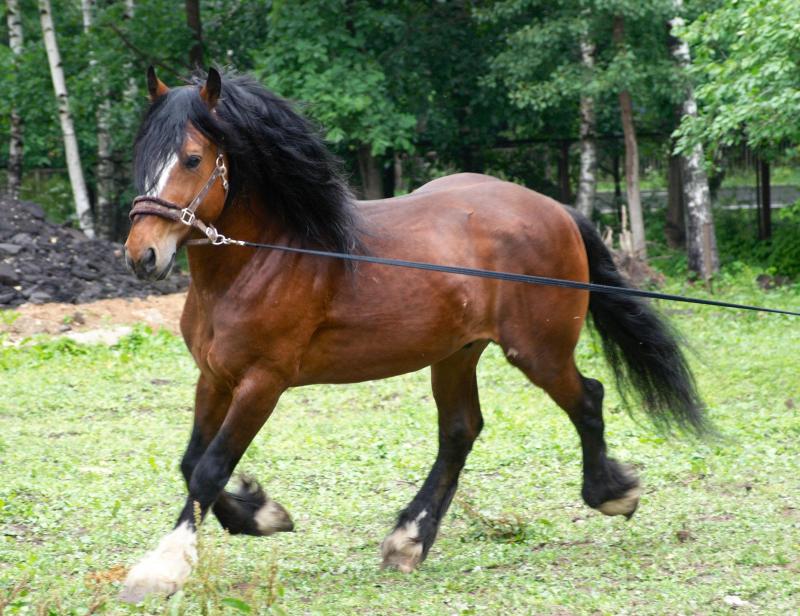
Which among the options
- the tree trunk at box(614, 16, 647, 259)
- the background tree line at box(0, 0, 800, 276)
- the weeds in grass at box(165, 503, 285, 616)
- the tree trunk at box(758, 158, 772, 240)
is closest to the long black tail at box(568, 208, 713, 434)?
the weeds in grass at box(165, 503, 285, 616)

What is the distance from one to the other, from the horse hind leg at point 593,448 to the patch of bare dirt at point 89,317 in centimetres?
735

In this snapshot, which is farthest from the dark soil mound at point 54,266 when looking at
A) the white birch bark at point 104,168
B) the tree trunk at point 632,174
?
the tree trunk at point 632,174

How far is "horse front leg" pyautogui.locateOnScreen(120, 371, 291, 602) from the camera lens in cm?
423

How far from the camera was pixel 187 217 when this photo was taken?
4234 mm

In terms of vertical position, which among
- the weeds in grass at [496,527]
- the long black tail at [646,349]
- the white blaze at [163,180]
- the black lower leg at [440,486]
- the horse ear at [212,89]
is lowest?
the weeds in grass at [496,527]

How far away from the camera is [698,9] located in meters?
15.0

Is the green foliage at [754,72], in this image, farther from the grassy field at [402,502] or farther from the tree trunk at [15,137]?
the tree trunk at [15,137]

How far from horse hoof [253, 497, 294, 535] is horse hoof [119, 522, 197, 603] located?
2.10ft

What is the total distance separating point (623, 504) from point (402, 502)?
1332 millimetres

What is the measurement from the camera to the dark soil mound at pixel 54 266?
13.1 m

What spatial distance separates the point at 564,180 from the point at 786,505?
13.9 m

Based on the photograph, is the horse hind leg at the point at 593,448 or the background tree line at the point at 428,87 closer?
→ the horse hind leg at the point at 593,448

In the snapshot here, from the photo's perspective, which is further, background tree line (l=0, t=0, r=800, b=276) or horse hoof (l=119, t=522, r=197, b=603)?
background tree line (l=0, t=0, r=800, b=276)

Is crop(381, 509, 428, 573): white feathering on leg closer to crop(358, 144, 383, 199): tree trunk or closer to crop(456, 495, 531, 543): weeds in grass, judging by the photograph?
crop(456, 495, 531, 543): weeds in grass
